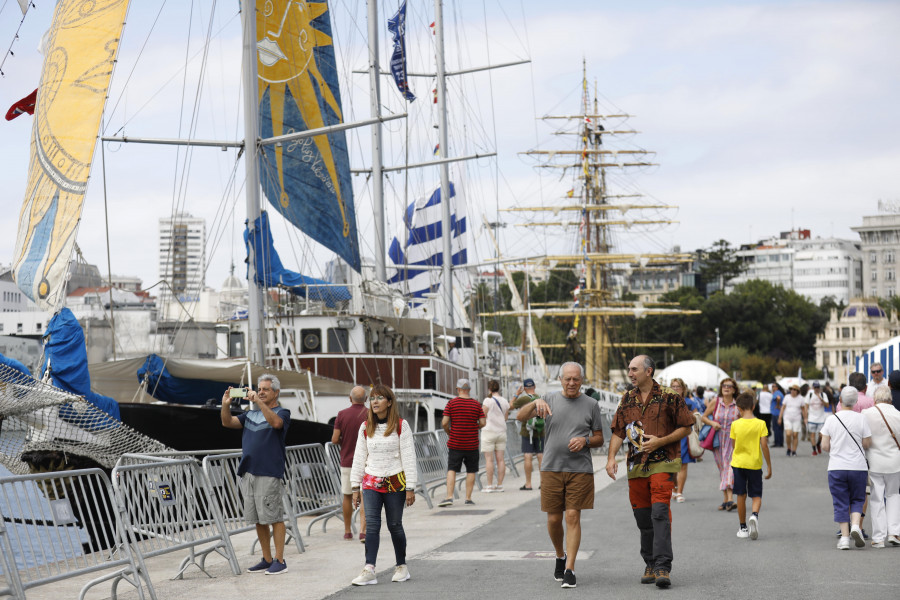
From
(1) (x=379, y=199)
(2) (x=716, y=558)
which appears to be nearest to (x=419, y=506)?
(2) (x=716, y=558)

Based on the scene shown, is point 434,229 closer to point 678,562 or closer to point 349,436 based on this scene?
point 349,436

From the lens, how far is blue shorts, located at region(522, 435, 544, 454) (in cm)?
1977

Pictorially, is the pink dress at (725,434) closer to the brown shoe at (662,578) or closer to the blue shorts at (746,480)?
the blue shorts at (746,480)

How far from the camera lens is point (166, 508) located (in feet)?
31.9

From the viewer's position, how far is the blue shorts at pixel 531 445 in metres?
19.8

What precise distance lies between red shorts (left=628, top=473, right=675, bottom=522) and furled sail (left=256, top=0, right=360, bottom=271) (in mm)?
14911

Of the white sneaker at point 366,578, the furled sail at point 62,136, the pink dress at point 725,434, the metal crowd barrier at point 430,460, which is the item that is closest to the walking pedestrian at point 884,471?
the pink dress at point 725,434

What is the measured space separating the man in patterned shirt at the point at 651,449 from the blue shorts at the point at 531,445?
10.2m

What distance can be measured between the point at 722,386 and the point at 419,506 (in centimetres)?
494

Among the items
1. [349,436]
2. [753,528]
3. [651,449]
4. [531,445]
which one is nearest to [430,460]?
[531,445]

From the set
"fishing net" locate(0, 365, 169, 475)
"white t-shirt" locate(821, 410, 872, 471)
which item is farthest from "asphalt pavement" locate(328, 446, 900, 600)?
"fishing net" locate(0, 365, 169, 475)

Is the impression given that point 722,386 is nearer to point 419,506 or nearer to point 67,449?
point 419,506

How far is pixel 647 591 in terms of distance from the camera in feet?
28.9

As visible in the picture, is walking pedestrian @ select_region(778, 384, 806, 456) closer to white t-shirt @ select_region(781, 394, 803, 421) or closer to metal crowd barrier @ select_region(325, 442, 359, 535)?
white t-shirt @ select_region(781, 394, 803, 421)
